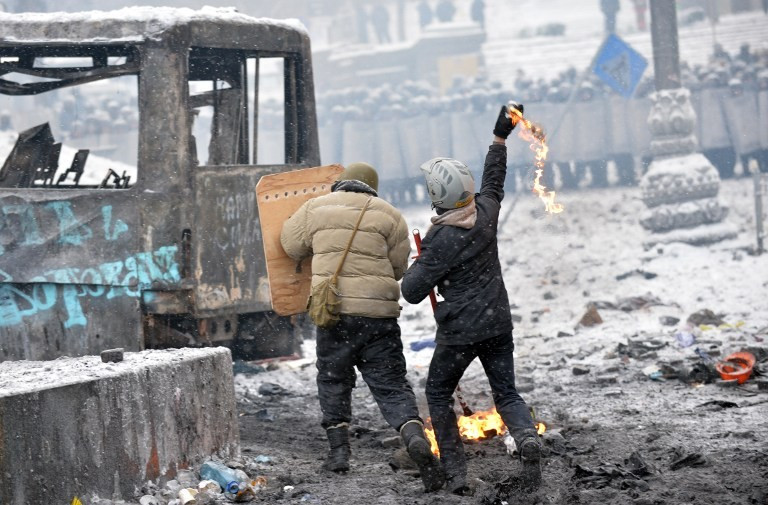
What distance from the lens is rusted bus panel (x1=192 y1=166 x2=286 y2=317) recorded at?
7.05m

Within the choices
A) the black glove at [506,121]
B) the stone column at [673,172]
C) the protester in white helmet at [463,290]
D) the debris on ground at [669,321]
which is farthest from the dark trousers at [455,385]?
the stone column at [673,172]

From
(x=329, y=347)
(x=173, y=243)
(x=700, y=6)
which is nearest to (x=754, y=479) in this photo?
(x=329, y=347)

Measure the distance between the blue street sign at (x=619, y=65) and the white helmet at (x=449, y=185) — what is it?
809 cm

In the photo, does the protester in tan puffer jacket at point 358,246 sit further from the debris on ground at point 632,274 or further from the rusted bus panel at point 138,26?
the debris on ground at point 632,274

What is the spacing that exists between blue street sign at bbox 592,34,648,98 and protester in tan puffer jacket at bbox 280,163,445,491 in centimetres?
777

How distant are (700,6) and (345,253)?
113 ft

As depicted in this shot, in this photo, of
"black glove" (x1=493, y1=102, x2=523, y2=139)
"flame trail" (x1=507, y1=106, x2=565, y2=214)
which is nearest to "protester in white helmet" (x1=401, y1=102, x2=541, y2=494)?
"black glove" (x1=493, y1=102, x2=523, y2=139)

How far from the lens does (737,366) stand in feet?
23.9

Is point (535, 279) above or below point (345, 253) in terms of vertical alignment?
below

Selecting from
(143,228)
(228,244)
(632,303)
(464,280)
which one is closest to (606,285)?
(632,303)

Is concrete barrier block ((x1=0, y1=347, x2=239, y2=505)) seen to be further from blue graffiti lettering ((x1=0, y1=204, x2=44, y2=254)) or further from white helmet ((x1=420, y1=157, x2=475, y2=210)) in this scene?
blue graffiti lettering ((x1=0, y1=204, x2=44, y2=254))

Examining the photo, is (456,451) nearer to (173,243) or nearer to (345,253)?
(345,253)

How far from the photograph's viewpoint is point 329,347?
5.50m

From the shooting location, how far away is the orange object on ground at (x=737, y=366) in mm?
7031
